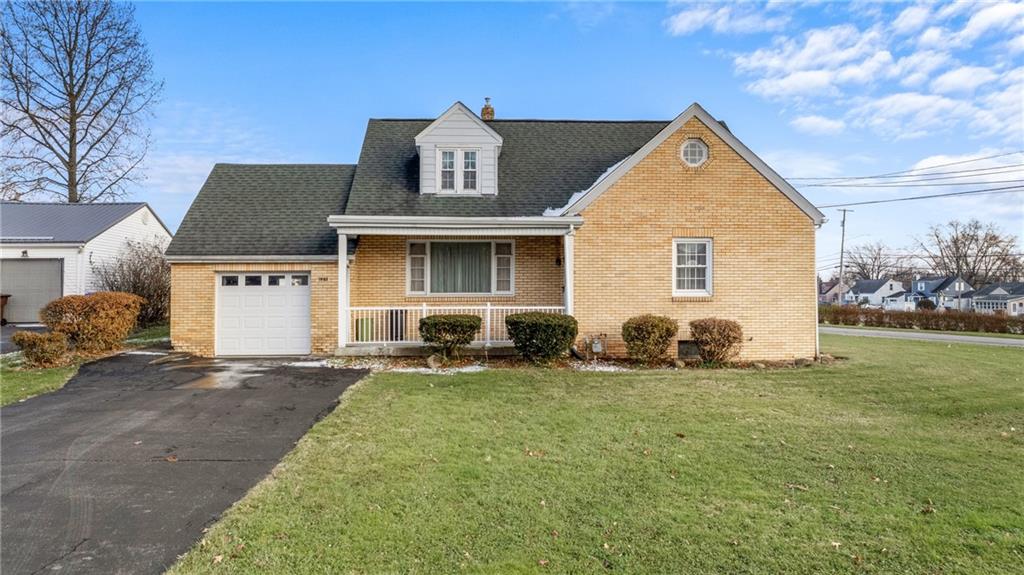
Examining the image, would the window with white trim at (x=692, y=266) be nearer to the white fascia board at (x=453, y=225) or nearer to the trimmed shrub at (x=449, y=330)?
the white fascia board at (x=453, y=225)

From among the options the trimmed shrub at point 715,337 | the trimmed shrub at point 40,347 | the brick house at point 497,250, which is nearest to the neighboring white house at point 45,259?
the brick house at point 497,250

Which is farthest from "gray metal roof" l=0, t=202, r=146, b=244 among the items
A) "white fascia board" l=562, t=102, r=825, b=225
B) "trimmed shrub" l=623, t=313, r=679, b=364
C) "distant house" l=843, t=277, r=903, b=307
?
"distant house" l=843, t=277, r=903, b=307

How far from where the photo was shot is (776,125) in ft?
57.8

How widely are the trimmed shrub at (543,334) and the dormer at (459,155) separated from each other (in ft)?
13.4

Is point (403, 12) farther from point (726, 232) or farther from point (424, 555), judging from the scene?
point (424, 555)

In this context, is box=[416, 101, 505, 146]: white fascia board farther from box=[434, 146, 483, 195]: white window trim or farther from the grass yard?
the grass yard

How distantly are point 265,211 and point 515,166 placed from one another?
7098mm

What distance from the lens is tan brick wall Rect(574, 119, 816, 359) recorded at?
38.7ft

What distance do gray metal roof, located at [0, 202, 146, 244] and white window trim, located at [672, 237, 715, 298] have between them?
21.6 m

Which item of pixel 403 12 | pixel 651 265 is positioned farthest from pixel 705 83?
pixel 403 12

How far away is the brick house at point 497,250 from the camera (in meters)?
11.8

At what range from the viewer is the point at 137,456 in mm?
5367

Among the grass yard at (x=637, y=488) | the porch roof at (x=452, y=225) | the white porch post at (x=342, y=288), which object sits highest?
the porch roof at (x=452, y=225)

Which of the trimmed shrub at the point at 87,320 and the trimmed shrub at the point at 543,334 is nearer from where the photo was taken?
the trimmed shrub at the point at 543,334
